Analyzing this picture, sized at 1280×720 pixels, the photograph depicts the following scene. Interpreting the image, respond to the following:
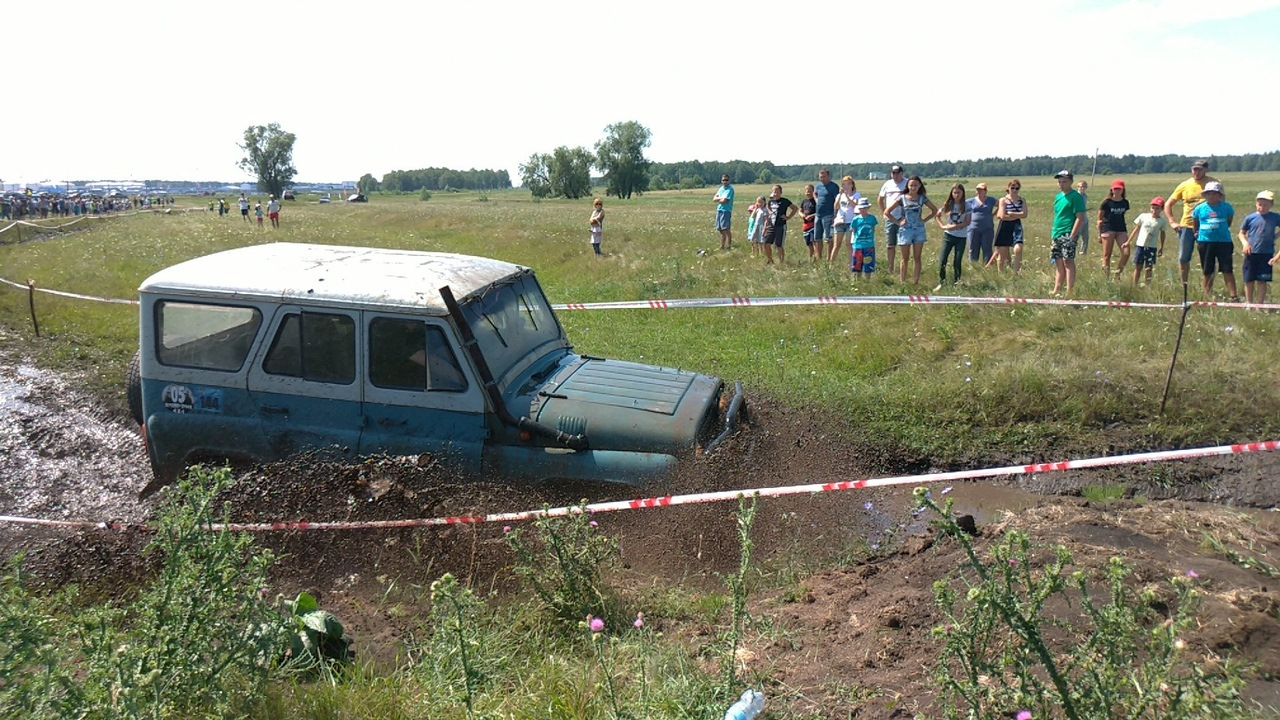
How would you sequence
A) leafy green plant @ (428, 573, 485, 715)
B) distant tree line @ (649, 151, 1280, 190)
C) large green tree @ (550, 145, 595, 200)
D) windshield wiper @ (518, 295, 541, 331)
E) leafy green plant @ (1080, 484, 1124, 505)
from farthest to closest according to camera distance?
large green tree @ (550, 145, 595, 200)
distant tree line @ (649, 151, 1280, 190)
leafy green plant @ (1080, 484, 1124, 505)
windshield wiper @ (518, 295, 541, 331)
leafy green plant @ (428, 573, 485, 715)

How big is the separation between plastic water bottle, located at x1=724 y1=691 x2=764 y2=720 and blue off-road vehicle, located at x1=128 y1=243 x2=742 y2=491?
1857mm

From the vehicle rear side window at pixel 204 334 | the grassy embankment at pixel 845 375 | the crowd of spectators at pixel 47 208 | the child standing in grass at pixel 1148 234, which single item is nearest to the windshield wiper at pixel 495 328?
the vehicle rear side window at pixel 204 334

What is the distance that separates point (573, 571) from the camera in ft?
13.7

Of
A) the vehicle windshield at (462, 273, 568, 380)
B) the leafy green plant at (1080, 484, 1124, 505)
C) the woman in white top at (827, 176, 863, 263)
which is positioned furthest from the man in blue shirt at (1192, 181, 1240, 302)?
the vehicle windshield at (462, 273, 568, 380)

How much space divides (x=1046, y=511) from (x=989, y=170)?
4383 inches

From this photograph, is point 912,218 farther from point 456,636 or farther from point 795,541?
point 456,636

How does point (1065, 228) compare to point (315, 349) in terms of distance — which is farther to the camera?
point (1065, 228)

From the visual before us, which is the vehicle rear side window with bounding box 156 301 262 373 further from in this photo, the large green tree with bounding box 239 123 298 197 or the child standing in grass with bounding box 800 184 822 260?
the large green tree with bounding box 239 123 298 197

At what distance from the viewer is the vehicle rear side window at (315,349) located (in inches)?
211

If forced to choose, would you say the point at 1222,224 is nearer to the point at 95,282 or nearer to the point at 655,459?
the point at 655,459

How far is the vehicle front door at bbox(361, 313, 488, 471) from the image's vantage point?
5191 millimetres

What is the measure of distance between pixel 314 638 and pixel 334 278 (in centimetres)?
245

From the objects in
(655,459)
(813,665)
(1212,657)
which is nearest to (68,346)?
(655,459)

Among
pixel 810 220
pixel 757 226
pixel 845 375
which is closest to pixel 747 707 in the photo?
pixel 845 375
